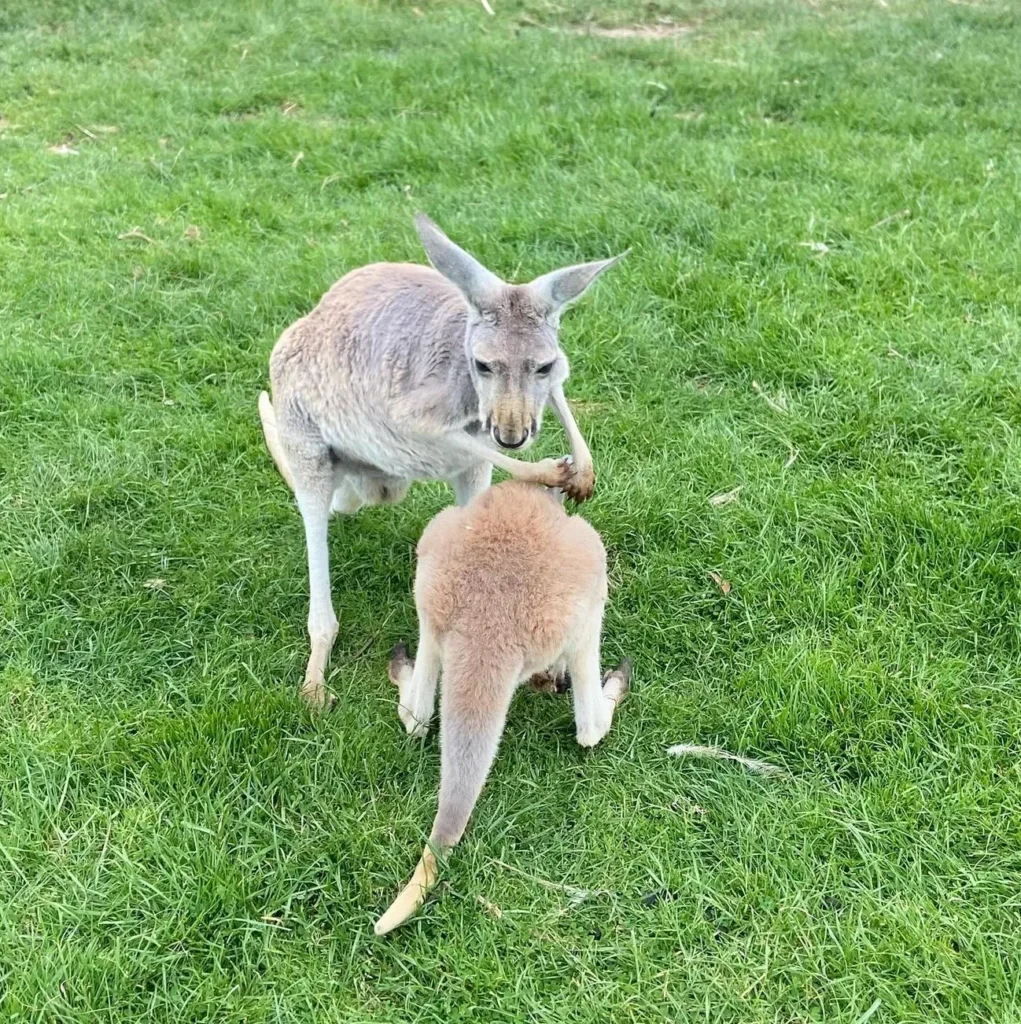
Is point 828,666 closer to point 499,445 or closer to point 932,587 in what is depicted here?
point 932,587

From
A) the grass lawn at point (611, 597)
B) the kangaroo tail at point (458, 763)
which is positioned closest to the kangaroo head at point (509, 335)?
the kangaroo tail at point (458, 763)

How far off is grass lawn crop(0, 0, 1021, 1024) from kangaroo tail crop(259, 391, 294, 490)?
0.14m

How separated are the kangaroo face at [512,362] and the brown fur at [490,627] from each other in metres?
0.17

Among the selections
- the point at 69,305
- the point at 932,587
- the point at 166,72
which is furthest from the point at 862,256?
the point at 166,72

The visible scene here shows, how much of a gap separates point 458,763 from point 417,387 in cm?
102

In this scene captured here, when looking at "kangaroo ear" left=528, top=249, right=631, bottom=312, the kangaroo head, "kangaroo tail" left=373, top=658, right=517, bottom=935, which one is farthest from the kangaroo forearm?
"kangaroo tail" left=373, top=658, right=517, bottom=935

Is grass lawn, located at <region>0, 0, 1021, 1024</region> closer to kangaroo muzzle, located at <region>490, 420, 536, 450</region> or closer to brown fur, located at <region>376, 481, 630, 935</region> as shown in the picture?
brown fur, located at <region>376, 481, 630, 935</region>

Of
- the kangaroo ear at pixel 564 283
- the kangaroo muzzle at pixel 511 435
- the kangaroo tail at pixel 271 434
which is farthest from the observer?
the kangaroo tail at pixel 271 434

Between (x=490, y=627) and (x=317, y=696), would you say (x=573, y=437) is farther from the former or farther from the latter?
(x=317, y=696)

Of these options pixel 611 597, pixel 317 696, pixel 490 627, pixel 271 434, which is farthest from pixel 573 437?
pixel 271 434

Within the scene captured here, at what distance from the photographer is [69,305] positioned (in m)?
4.02

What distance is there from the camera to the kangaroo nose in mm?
2225

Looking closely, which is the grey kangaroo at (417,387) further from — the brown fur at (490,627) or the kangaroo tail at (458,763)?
the kangaroo tail at (458,763)

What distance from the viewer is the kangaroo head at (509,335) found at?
7.34ft
